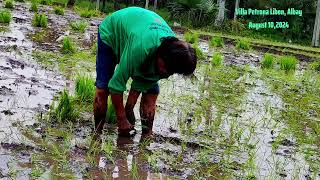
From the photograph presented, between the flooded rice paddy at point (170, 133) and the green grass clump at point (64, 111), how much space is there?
8cm

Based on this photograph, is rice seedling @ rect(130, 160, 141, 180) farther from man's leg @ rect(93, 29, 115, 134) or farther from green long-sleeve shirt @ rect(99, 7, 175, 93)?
man's leg @ rect(93, 29, 115, 134)

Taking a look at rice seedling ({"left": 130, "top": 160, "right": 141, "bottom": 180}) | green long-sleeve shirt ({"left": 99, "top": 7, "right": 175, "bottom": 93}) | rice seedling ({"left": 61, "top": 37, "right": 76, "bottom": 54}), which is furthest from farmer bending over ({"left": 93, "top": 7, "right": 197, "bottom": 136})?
rice seedling ({"left": 61, "top": 37, "right": 76, "bottom": 54})

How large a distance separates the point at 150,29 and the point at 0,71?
2.90m

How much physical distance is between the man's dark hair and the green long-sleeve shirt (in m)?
0.07

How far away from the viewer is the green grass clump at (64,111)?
13.9ft

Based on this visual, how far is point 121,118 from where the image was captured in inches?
158

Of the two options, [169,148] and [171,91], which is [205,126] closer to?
[169,148]

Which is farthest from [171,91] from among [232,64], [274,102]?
[232,64]

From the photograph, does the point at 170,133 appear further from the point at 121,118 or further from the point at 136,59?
the point at 136,59

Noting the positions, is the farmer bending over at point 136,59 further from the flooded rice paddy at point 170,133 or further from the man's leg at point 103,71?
the flooded rice paddy at point 170,133

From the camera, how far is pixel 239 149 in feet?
13.9

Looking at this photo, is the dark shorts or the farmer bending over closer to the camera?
the farmer bending over

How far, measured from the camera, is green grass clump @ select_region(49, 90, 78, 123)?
4.25 metres

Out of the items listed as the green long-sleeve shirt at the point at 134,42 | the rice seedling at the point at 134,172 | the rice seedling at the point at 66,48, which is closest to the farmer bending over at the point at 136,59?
the green long-sleeve shirt at the point at 134,42
